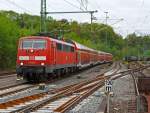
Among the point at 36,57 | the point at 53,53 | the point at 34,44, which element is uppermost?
the point at 34,44

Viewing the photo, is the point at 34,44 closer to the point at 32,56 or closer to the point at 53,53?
the point at 32,56

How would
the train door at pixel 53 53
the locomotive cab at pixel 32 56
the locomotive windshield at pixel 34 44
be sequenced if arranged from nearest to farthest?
the locomotive cab at pixel 32 56 < the locomotive windshield at pixel 34 44 < the train door at pixel 53 53

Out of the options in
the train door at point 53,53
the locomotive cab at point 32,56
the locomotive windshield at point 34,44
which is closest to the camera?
the locomotive cab at point 32,56

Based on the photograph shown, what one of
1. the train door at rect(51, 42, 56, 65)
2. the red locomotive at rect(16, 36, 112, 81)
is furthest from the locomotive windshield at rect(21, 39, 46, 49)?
the train door at rect(51, 42, 56, 65)

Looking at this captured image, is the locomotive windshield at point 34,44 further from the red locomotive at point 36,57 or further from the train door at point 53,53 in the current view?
the train door at point 53,53

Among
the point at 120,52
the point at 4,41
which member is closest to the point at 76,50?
the point at 4,41

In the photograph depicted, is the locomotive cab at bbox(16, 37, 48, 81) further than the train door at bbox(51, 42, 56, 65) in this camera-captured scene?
No

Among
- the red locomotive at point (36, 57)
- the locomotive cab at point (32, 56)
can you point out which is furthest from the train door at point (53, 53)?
→ the locomotive cab at point (32, 56)

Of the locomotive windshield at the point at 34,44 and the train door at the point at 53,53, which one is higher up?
the locomotive windshield at the point at 34,44

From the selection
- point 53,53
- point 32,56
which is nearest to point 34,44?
point 32,56

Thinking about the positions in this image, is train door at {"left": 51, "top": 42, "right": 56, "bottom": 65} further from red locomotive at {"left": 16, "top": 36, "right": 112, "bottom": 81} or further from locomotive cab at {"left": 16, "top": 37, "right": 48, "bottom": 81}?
locomotive cab at {"left": 16, "top": 37, "right": 48, "bottom": 81}

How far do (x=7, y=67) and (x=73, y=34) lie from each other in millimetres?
44351

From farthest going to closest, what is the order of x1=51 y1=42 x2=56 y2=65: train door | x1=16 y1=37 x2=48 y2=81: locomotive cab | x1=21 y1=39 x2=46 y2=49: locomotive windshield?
x1=51 y1=42 x2=56 y2=65: train door
x1=21 y1=39 x2=46 y2=49: locomotive windshield
x1=16 y1=37 x2=48 y2=81: locomotive cab

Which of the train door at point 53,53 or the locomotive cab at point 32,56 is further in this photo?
the train door at point 53,53
